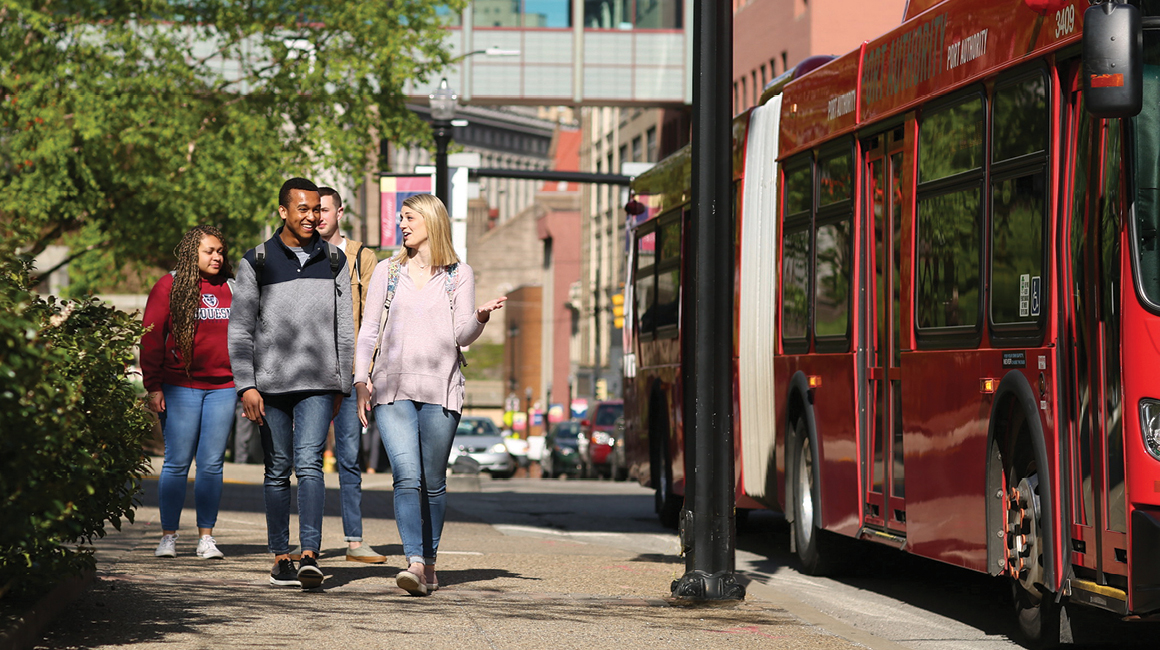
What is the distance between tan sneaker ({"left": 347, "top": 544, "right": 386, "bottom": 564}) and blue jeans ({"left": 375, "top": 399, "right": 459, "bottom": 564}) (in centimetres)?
170

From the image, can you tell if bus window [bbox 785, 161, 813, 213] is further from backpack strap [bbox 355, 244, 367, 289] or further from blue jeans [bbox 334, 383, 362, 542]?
blue jeans [bbox 334, 383, 362, 542]

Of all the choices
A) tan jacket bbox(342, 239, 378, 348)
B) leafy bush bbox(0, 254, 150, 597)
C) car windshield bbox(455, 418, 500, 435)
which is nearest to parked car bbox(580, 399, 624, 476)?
car windshield bbox(455, 418, 500, 435)

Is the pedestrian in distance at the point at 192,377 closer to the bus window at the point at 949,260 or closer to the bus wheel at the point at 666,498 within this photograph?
the bus window at the point at 949,260

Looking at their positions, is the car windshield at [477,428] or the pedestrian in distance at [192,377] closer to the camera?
the pedestrian in distance at [192,377]

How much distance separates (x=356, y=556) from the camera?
1084 centimetres

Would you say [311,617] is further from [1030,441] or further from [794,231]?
[794,231]

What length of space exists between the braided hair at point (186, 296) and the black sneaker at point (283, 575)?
1.73m

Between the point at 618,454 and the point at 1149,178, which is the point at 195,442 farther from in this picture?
the point at 618,454

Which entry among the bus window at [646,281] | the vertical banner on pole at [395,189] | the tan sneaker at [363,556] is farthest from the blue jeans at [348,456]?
the vertical banner on pole at [395,189]

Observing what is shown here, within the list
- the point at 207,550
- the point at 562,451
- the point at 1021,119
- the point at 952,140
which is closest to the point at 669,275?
the point at 207,550

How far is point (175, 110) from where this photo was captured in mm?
30844

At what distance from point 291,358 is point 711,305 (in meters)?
2.16

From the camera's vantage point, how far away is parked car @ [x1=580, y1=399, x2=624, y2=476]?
3912 cm

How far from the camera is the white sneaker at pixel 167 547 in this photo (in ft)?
34.2
